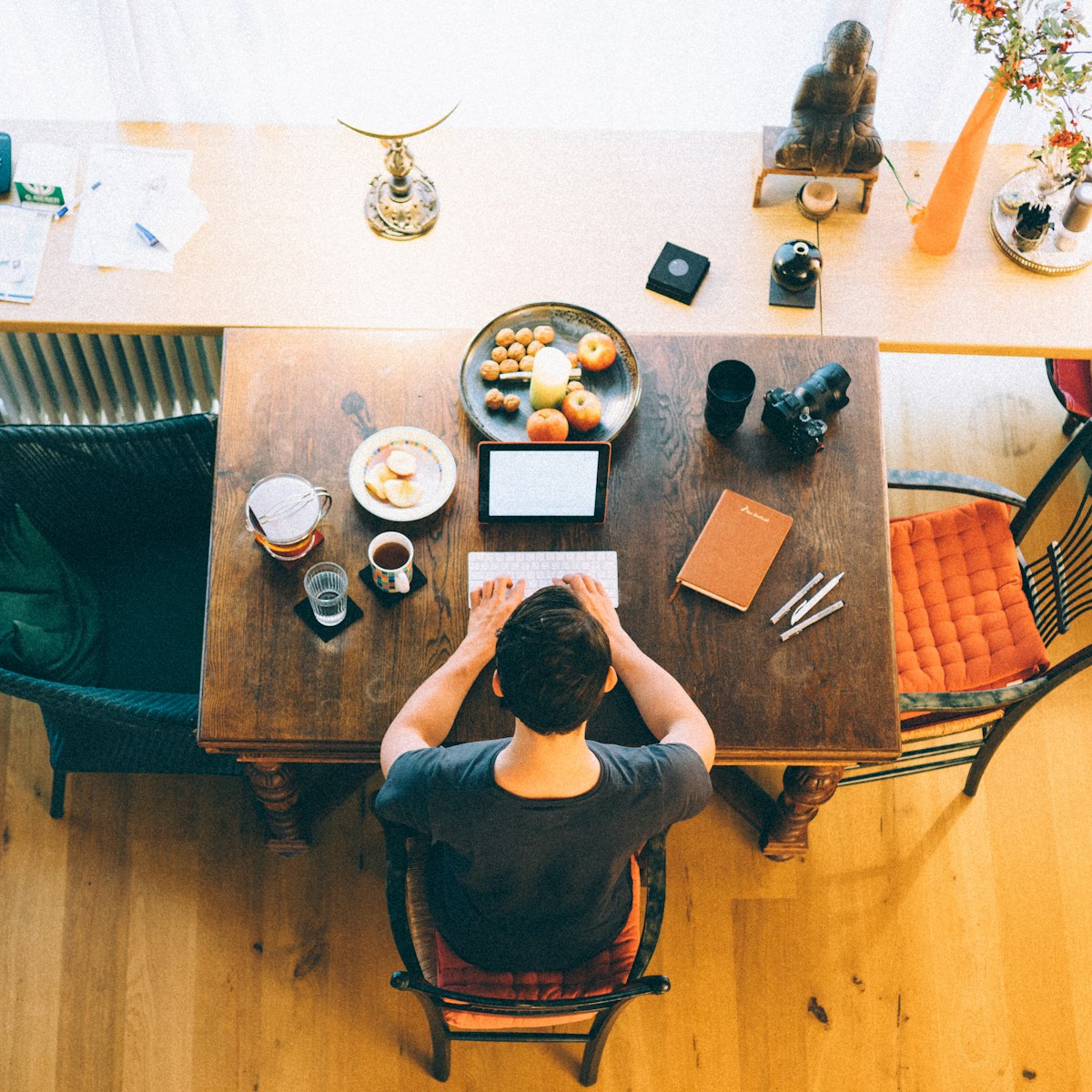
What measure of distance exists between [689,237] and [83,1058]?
2.25 m

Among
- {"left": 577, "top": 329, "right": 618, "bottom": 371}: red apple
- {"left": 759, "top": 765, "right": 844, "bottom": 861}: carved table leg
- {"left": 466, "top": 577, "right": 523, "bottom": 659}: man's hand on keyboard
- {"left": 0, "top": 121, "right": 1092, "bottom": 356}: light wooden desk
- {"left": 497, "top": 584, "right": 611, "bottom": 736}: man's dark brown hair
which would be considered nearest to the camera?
{"left": 497, "top": 584, "right": 611, "bottom": 736}: man's dark brown hair

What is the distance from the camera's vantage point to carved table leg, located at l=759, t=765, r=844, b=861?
2115 mm

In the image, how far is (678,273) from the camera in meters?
2.25

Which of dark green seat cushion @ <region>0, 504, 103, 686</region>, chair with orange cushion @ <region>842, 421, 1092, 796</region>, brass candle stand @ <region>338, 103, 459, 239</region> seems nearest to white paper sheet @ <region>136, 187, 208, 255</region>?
brass candle stand @ <region>338, 103, 459, 239</region>

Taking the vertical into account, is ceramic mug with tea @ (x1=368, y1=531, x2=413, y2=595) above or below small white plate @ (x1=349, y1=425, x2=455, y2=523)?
below

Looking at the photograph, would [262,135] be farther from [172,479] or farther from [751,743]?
[751,743]

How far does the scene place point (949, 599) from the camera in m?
2.21

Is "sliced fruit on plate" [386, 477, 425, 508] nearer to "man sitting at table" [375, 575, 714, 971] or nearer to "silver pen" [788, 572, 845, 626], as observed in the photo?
"man sitting at table" [375, 575, 714, 971]

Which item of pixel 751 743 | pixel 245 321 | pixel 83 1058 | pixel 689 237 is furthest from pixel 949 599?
pixel 83 1058

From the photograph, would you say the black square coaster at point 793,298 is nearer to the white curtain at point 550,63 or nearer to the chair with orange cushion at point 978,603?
the chair with orange cushion at point 978,603

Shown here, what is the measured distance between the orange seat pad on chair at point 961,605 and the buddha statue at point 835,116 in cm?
78

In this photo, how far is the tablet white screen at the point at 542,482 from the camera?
185cm

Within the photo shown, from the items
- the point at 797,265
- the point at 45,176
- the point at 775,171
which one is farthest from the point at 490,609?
the point at 45,176

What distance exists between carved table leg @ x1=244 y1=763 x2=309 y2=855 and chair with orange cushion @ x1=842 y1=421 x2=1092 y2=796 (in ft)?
3.81
